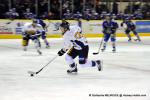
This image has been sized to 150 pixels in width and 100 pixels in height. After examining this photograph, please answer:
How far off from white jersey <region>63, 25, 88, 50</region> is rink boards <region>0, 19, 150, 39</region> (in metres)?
13.6

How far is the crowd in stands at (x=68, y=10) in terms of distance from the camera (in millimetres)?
23344

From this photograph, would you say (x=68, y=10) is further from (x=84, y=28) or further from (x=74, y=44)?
(x=74, y=44)

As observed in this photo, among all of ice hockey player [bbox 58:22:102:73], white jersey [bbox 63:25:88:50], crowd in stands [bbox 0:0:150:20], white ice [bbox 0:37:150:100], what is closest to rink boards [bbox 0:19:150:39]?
crowd in stands [bbox 0:0:150:20]

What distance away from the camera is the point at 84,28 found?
82.6ft

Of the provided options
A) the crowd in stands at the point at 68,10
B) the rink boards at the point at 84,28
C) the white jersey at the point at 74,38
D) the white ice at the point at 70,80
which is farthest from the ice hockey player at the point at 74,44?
the rink boards at the point at 84,28

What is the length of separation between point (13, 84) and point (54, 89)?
102 cm

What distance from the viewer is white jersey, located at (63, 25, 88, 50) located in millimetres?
10102

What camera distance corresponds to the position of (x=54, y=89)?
8.36m

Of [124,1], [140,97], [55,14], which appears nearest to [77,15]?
[55,14]

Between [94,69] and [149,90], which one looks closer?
[149,90]

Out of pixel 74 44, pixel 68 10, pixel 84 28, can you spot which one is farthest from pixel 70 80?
pixel 84 28

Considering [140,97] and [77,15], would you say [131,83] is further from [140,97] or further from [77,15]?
[77,15]

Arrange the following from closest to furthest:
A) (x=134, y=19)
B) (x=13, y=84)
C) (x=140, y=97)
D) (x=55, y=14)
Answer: (x=140, y=97) → (x=13, y=84) → (x=55, y=14) → (x=134, y=19)

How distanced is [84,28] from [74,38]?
15.0m
